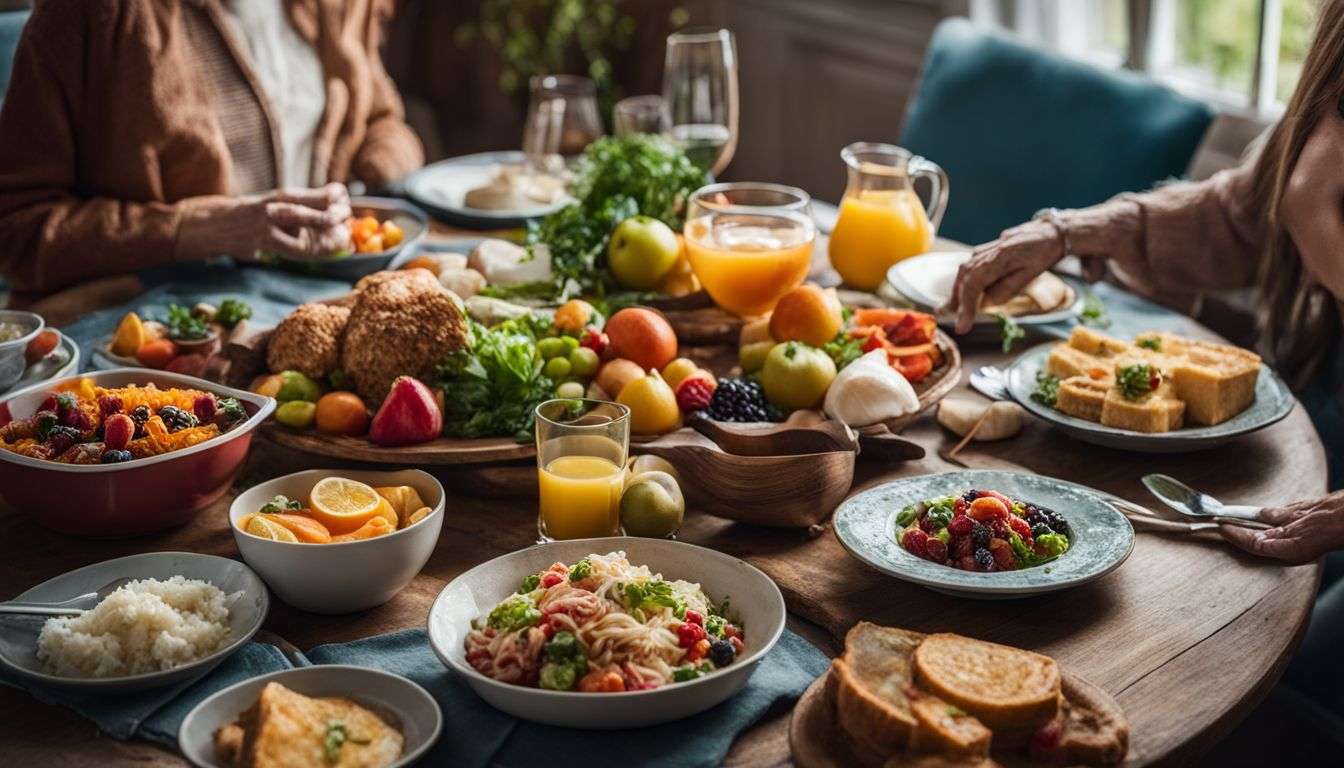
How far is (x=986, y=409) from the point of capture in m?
1.99

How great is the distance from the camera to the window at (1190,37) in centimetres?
356

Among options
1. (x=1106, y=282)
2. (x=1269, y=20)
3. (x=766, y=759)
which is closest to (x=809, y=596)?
(x=766, y=759)

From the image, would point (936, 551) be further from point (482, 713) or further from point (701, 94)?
point (701, 94)

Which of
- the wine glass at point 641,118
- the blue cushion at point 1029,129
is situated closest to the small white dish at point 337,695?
the wine glass at point 641,118

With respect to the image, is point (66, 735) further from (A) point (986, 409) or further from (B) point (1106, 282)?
(B) point (1106, 282)

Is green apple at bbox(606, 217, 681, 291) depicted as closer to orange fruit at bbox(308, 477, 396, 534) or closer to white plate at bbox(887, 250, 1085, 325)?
white plate at bbox(887, 250, 1085, 325)

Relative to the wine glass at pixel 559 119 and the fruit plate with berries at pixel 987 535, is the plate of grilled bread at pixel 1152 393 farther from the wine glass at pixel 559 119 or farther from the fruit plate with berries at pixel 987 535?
the wine glass at pixel 559 119

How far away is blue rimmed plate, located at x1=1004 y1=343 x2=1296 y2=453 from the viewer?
1.91m

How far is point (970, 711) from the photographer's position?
124 cm

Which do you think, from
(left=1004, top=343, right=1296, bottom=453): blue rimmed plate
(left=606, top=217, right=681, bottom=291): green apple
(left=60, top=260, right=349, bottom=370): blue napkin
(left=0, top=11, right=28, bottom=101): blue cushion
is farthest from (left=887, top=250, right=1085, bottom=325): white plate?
(left=0, top=11, right=28, bottom=101): blue cushion

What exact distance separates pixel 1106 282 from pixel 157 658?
223cm

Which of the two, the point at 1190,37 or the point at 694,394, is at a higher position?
the point at 1190,37

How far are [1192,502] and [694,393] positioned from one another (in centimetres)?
75

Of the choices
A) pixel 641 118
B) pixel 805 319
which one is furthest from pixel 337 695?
pixel 641 118
